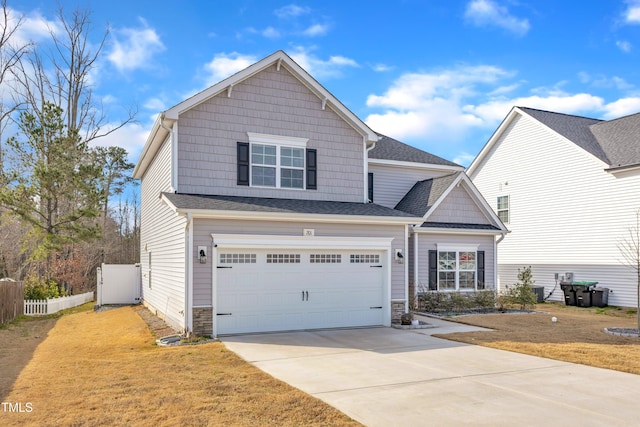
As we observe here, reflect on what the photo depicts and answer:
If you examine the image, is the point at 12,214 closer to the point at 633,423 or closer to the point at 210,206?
the point at 210,206

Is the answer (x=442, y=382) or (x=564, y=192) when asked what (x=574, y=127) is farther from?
(x=442, y=382)

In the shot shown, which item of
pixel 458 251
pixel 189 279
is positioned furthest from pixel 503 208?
pixel 189 279

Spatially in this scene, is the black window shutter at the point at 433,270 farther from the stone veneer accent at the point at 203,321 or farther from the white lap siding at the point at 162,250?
the white lap siding at the point at 162,250

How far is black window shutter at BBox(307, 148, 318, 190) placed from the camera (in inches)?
611

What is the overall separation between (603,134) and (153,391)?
23.7 metres

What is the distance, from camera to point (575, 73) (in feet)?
66.1

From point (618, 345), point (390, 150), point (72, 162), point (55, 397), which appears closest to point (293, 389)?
point (55, 397)

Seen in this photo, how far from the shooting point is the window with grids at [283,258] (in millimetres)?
13570

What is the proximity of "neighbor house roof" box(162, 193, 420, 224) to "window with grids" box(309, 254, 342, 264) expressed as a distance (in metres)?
1.09

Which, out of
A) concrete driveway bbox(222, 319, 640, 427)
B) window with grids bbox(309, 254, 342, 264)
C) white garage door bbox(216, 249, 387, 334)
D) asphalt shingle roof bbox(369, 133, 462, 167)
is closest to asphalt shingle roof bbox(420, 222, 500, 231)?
asphalt shingle roof bbox(369, 133, 462, 167)

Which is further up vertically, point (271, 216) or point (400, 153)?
point (400, 153)

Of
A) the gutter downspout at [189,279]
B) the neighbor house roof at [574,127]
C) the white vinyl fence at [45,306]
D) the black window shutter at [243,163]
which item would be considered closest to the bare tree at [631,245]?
the neighbor house roof at [574,127]

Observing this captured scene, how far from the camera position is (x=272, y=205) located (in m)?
13.9

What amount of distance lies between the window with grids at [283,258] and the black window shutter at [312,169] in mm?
2528
